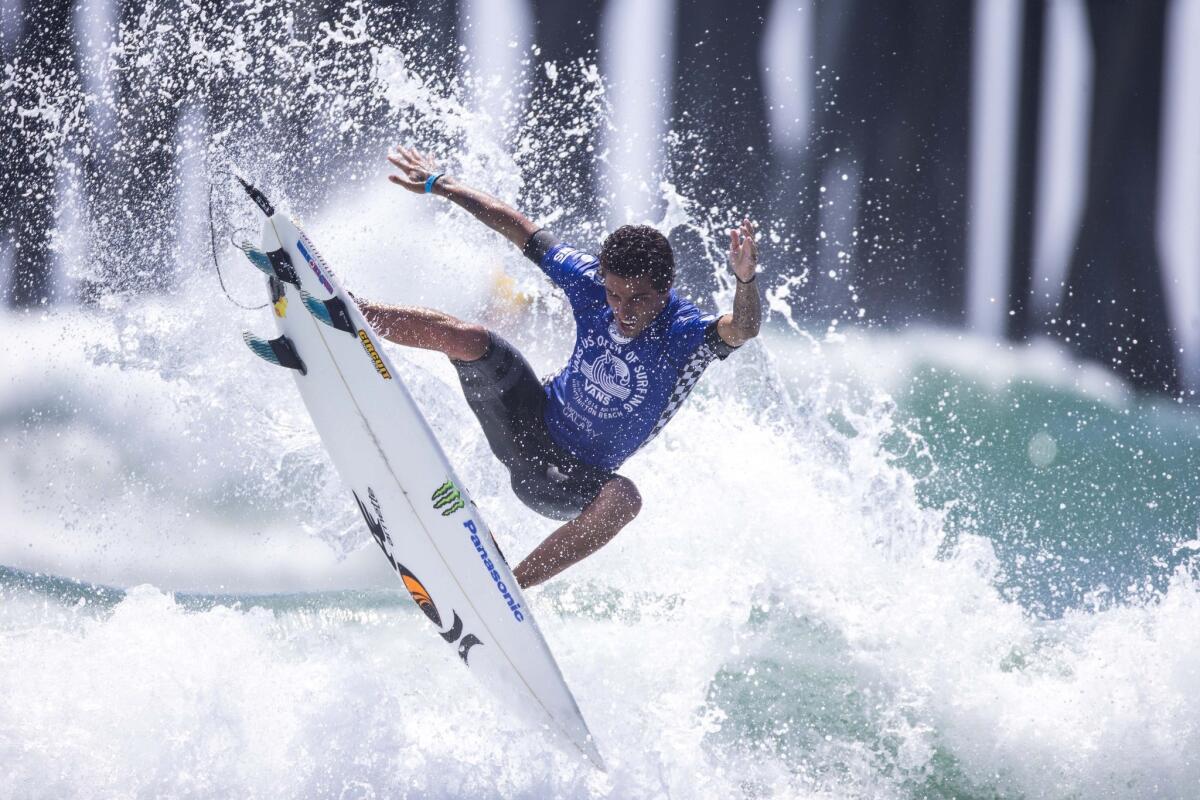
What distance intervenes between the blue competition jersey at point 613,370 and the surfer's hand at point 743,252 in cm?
36

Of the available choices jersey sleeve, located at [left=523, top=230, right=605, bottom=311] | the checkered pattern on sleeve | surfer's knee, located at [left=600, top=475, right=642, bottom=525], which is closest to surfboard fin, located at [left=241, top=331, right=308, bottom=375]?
jersey sleeve, located at [left=523, top=230, right=605, bottom=311]

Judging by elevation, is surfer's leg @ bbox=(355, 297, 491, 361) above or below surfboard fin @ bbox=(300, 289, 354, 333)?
below

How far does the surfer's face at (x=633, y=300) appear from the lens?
357 cm

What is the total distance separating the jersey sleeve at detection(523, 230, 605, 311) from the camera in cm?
389

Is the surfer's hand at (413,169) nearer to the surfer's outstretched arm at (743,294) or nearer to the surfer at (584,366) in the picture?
the surfer at (584,366)

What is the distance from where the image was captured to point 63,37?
8297mm

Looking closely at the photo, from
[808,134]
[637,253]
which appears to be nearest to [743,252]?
[637,253]

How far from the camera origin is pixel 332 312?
356 centimetres

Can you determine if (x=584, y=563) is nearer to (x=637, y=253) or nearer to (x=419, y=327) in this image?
(x=419, y=327)

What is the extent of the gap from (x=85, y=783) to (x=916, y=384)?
7.12 m

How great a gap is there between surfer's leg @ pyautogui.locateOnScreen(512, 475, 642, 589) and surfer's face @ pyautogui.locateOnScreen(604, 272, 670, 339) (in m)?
0.59

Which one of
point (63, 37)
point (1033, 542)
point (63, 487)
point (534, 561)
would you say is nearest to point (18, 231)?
point (63, 37)

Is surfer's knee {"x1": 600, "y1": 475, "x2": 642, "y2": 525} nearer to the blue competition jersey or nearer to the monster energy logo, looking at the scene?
the blue competition jersey

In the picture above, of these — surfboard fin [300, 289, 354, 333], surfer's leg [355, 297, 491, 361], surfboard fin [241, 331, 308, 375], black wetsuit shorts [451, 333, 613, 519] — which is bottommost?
black wetsuit shorts [451, 333, 613, 519]
